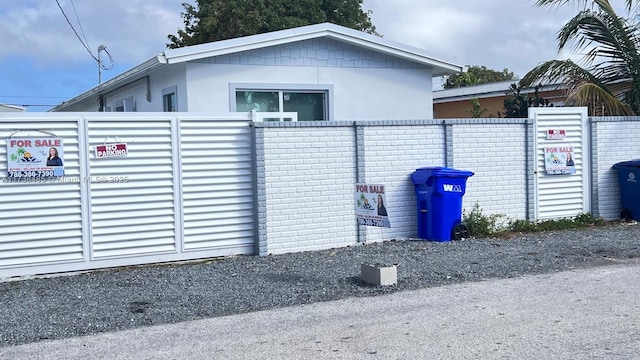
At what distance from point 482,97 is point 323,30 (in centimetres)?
1091

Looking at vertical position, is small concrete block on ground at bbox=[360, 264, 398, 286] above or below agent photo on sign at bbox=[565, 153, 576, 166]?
below

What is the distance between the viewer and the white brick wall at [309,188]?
11.4 m

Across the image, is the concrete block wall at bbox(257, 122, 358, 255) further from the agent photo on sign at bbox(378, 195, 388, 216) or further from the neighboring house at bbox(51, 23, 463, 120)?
the neighboring house at bbox(51, 23, 463, 120)

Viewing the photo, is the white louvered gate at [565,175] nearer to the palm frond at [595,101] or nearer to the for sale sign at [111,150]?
the palm frond at [595,101]

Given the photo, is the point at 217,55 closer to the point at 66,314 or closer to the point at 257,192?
the point at 257,192

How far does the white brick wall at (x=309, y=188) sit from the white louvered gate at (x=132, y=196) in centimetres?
37

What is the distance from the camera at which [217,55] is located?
13797 mm

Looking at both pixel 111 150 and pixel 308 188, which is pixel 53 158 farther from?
pixel 308 188

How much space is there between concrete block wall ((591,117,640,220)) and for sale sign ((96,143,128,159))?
878 cm

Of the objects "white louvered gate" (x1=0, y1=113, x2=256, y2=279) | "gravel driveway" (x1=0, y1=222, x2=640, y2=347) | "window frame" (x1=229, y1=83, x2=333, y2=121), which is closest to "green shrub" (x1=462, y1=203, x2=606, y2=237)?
"gravel driveway" (x1=0, y1=222, x2=640, y2=347)

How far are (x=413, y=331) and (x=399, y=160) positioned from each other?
578 centimetres

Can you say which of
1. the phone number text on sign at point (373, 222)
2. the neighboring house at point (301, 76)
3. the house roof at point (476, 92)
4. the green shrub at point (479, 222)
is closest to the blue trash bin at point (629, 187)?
the green shrub at point (479, 222)

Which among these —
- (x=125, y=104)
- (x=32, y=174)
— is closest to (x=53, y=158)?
(x=32, y=174)

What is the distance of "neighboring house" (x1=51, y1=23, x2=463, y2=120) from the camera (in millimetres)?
13891
